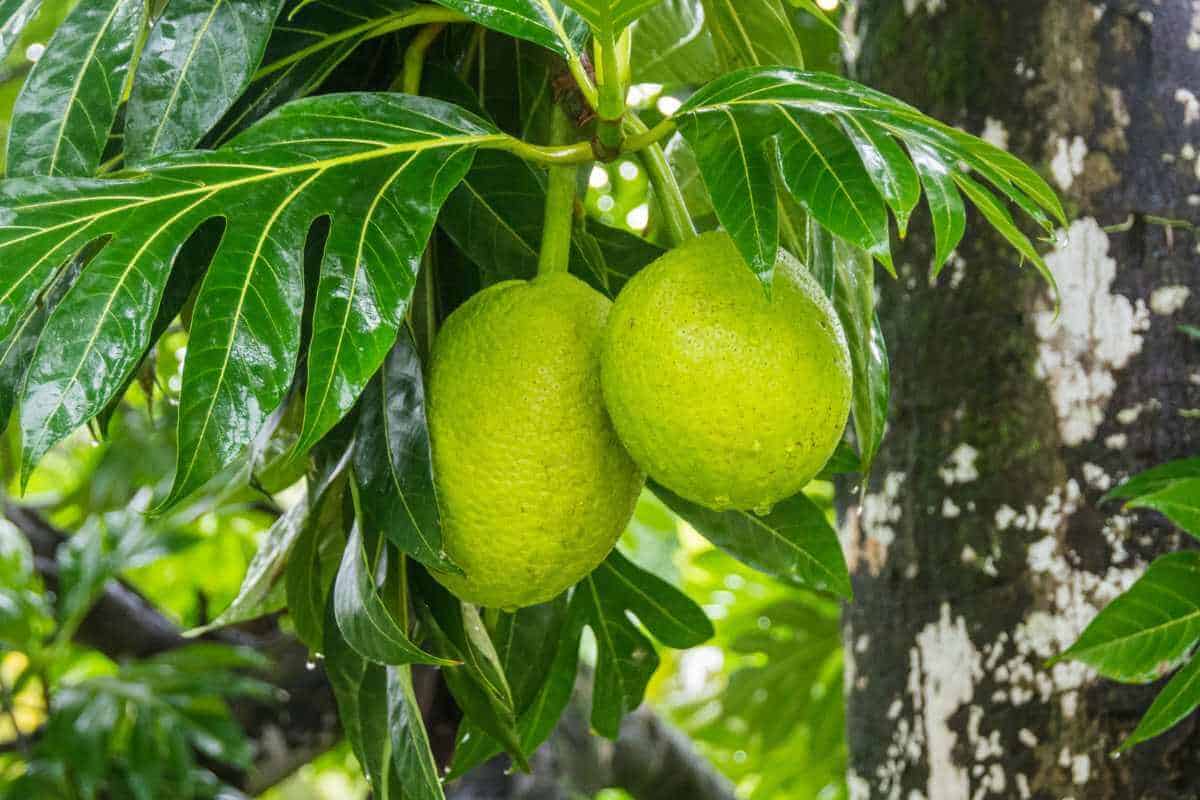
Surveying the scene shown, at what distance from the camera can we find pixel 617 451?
2.57 feet

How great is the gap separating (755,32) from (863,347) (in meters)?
0.27

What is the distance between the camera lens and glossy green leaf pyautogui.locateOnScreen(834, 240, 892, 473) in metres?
0.89

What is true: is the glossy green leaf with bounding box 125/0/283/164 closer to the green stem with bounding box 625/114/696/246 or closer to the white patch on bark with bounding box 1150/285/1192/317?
the green stem with bounding box 625/114/696/246

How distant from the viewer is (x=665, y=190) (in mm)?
845

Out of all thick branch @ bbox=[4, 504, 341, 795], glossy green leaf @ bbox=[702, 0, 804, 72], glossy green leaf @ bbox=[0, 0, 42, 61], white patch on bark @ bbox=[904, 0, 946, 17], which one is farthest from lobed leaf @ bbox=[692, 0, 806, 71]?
thick branch @ bbox=[4, 504, 341, 795]

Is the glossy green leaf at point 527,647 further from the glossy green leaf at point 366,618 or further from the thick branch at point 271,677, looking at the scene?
the thick branch at point 271,677

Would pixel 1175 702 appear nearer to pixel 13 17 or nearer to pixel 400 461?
pixel 400 461

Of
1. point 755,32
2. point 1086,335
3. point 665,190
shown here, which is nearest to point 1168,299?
point 1086,335

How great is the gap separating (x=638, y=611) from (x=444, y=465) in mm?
A: 481

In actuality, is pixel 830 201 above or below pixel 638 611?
above

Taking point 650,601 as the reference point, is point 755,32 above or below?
above

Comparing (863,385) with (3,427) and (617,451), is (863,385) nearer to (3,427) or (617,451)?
(617,451)

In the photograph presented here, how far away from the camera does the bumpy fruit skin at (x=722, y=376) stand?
0.70 metres

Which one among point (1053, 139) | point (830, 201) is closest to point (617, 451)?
point (830, 201)
